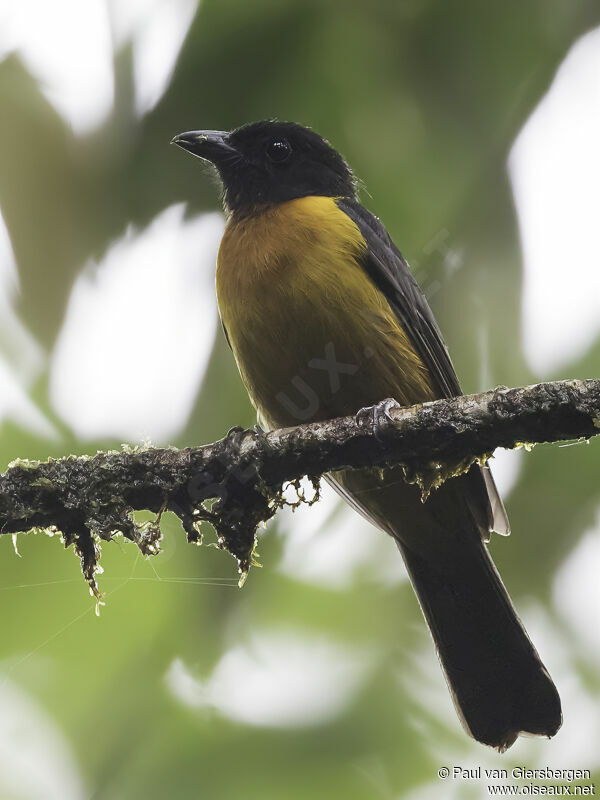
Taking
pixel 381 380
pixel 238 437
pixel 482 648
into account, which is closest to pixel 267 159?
pixel 381 380

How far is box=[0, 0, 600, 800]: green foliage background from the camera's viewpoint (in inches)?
132

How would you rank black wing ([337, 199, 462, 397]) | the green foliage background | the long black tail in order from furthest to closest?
1. black wing ([337, 199, 462, 397])
2. the long black tail
3. the green foliage background

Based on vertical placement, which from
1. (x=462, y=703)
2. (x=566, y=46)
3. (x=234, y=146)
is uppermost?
(x=566, y=46)

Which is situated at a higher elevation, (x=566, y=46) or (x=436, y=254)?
(x=566, y=46)

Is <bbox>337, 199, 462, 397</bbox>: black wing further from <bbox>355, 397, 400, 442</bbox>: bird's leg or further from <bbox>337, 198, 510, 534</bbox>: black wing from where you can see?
<bbox>355, 397, 400, 442</bbox>: bird's leg

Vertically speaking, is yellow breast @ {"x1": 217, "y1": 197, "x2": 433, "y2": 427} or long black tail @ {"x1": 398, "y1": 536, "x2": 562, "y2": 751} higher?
yellow breast @ {"x1": 217, "y1": 197, "x2": 433, "y2": 427}

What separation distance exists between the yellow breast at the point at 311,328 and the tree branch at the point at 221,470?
754 mm

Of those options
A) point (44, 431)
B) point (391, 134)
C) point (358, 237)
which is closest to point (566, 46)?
point (391, 134)

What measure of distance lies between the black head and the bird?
15 centimetres

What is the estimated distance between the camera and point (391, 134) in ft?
13.0

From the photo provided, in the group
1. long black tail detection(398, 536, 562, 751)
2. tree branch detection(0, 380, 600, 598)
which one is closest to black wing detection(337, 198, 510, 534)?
long black tail detection(398, 536, 562, 751)

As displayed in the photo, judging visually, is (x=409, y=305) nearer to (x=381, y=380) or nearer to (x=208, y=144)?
(x=381, y=380)

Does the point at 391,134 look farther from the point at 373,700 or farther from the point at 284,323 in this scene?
the point at 373,700

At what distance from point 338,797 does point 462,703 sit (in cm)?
74
